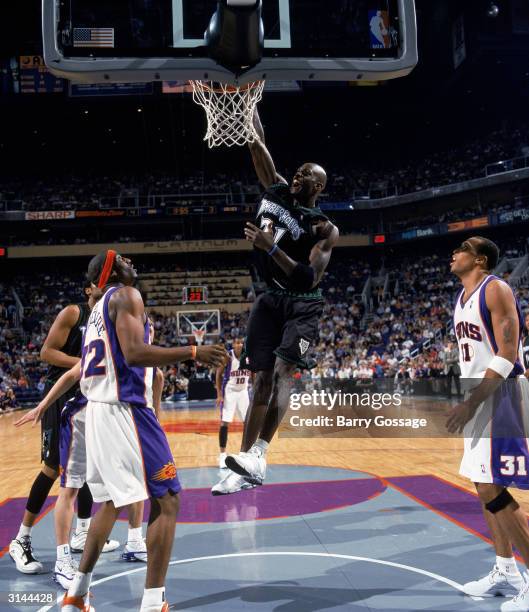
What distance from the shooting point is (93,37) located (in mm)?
4512

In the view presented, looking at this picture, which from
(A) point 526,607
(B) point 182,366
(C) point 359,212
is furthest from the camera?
(C) point 359,212

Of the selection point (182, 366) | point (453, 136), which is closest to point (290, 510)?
point (182, 366)

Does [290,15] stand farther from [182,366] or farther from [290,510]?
[182,366]

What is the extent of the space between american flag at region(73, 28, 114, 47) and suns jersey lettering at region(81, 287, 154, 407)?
6.72ft

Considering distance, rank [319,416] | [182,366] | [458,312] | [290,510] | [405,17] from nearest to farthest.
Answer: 1. [458,312]
2. [405,17]
3. [290,510]
4. [319,416]
5. [182,366]

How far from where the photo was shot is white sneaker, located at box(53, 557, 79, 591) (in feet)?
14.1

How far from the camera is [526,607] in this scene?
3.74 metres

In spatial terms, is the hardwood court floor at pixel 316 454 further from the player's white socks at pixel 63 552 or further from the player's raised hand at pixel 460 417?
the player's white socks at pixel 63 552

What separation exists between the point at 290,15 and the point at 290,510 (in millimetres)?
4639

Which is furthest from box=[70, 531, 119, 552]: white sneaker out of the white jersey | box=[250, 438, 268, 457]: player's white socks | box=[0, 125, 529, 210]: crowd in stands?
box=[0, 125, 529, 210]: crowd in stands

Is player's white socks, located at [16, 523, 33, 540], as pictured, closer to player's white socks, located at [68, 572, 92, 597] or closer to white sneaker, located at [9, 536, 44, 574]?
white sneaker, located at [9, 536, 44, 574]

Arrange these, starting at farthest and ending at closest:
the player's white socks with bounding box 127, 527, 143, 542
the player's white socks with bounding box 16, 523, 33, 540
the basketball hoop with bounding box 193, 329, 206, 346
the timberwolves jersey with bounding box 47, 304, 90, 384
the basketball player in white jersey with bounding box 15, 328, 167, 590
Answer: the basketball hoop with bounding box 193, 329, 206, 346 < the player's white socks with bounding box 127, 527, 143, 542 < the timberwolves jersey with bounding box 47, 304, 90, 384 < the player's white socks with bounding box 16, 523, 33, 540 < the basketball player in white jersey with bounding box 15, 328, 167, 590

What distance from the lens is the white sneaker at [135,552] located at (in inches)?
193

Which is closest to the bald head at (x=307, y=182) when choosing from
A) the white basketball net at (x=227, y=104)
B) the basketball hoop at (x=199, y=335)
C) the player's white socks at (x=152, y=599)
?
the white basketball net at (x=227, y=104)
